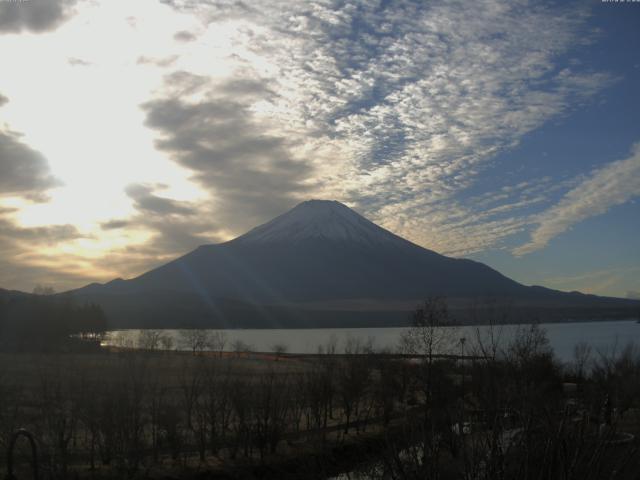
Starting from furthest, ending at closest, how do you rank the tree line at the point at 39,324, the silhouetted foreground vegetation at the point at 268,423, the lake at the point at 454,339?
the tree line at the point at 39,324 < the lake at the point at 454,339 < the silhouetted foreground vegetation at the point at 268,423

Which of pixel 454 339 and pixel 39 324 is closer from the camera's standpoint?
pixel 454 339

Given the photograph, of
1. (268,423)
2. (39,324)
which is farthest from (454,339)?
(39,324)

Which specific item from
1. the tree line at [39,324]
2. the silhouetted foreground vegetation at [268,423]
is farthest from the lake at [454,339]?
the silhouetted foreground vegetation at [268,423]

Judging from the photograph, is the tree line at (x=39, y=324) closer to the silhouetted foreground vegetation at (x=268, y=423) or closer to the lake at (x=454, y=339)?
the lake at (x=454, y=339)

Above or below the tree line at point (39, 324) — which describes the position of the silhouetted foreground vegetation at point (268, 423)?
below

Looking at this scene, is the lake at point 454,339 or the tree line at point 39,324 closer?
the lake at point 454,339

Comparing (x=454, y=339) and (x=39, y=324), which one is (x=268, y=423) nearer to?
(x=454, y=339)

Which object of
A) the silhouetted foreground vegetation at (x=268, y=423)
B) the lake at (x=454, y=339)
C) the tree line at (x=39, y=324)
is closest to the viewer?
the silhouetted foreground vegetation at (x=268, y=423)

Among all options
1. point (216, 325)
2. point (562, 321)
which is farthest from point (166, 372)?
point (562, 321)

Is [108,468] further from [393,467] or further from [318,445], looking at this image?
[393,467]

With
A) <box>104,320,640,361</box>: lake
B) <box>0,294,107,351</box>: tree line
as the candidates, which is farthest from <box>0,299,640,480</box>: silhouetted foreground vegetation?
<box>0,294,107,351</box>: tree line

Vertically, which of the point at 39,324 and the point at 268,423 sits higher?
the point at 39,324

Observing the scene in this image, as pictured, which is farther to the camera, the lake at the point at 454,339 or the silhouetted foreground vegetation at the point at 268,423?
the lake at the point at 454,339

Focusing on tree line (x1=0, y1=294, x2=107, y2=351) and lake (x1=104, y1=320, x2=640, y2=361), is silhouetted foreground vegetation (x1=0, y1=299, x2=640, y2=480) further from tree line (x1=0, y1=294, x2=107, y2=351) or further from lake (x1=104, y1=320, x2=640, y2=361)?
tree line (x1=0, y1=294, x2=107, y2=351)
